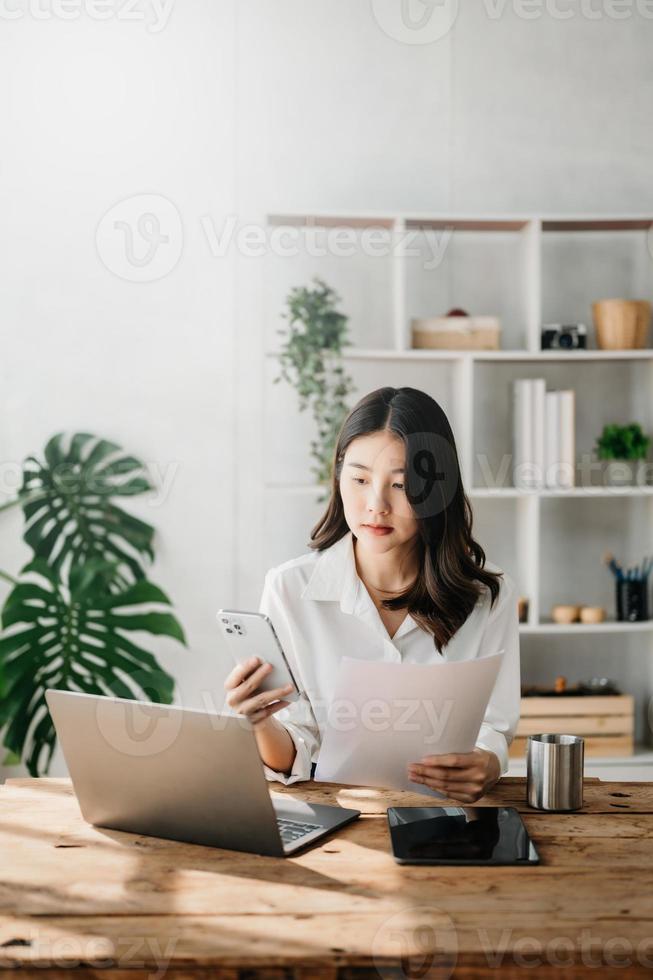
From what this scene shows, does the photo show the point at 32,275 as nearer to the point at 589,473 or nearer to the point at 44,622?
the point at 44,622

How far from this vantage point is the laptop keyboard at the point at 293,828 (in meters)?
1.33

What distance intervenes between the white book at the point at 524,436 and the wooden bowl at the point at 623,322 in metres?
0.29

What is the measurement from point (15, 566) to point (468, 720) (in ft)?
6.87

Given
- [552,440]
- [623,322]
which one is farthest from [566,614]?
[623,322]

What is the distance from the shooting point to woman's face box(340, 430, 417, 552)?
6.16 ft

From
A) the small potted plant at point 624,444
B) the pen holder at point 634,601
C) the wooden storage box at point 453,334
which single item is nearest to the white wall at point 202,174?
the wooden storage box at point 453,334

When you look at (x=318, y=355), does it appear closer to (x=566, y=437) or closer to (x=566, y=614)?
(x=566, y=437)

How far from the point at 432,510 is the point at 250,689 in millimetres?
599

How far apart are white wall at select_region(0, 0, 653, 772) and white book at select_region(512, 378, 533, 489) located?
2.14ft

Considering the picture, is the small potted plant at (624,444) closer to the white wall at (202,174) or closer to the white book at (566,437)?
the white book at (566,437)

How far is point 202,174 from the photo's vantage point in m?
3.24

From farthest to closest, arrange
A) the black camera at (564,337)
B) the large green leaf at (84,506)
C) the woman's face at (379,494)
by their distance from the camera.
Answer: the black camera at (564,337)
the large green leaf at (84,506)
the woman's face at (379,494)

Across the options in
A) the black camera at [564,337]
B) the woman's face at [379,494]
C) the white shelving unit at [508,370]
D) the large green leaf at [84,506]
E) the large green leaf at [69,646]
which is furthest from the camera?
the white shelving unit at [508,370]

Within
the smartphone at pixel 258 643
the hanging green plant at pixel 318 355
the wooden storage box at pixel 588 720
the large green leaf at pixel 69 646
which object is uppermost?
the hanging green plant at pixel 318 355
